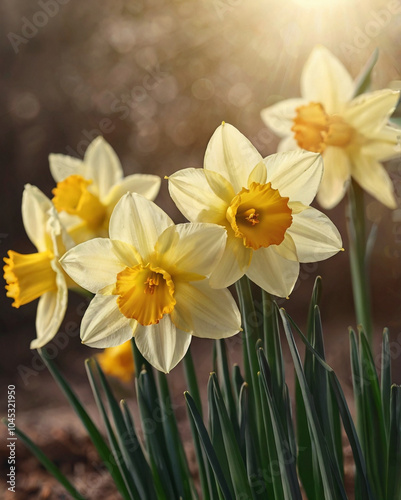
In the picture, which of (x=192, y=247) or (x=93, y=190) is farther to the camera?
(x=93, y=190)

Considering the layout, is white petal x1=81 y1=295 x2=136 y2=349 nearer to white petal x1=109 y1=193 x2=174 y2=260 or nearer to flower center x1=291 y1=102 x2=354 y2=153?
white petal x1=109 y1=193 x2=174 y2=260

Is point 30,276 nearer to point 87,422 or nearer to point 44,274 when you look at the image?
point 44,274

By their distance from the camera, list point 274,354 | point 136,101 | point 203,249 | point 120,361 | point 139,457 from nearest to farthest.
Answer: point 203,249 → point 274,354 → point 139,457 → point 120,361 → point 136,101

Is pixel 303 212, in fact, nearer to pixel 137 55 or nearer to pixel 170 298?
pixel 170 298

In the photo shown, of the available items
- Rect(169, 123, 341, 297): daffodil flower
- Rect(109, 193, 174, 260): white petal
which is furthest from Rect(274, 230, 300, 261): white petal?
Rect(109, 193, 174, 260): white petal

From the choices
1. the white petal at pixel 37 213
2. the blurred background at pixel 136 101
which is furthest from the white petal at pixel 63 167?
the blurred background at pixel 136 101

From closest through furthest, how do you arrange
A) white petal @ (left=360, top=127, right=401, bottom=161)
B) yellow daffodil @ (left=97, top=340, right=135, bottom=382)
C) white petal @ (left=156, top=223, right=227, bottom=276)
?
white petal @ (left=156, top=223, right=227, bottom=276) < white petal @ (left=360, top=127, right=401, bottom=161) < yellow daffodil @ (left=97, top=340, right=135, bottom=382)

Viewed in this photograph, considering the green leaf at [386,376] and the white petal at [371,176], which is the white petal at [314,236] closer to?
the green leaf at [386,376]

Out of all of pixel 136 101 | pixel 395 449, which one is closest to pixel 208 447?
pixel 395 449
